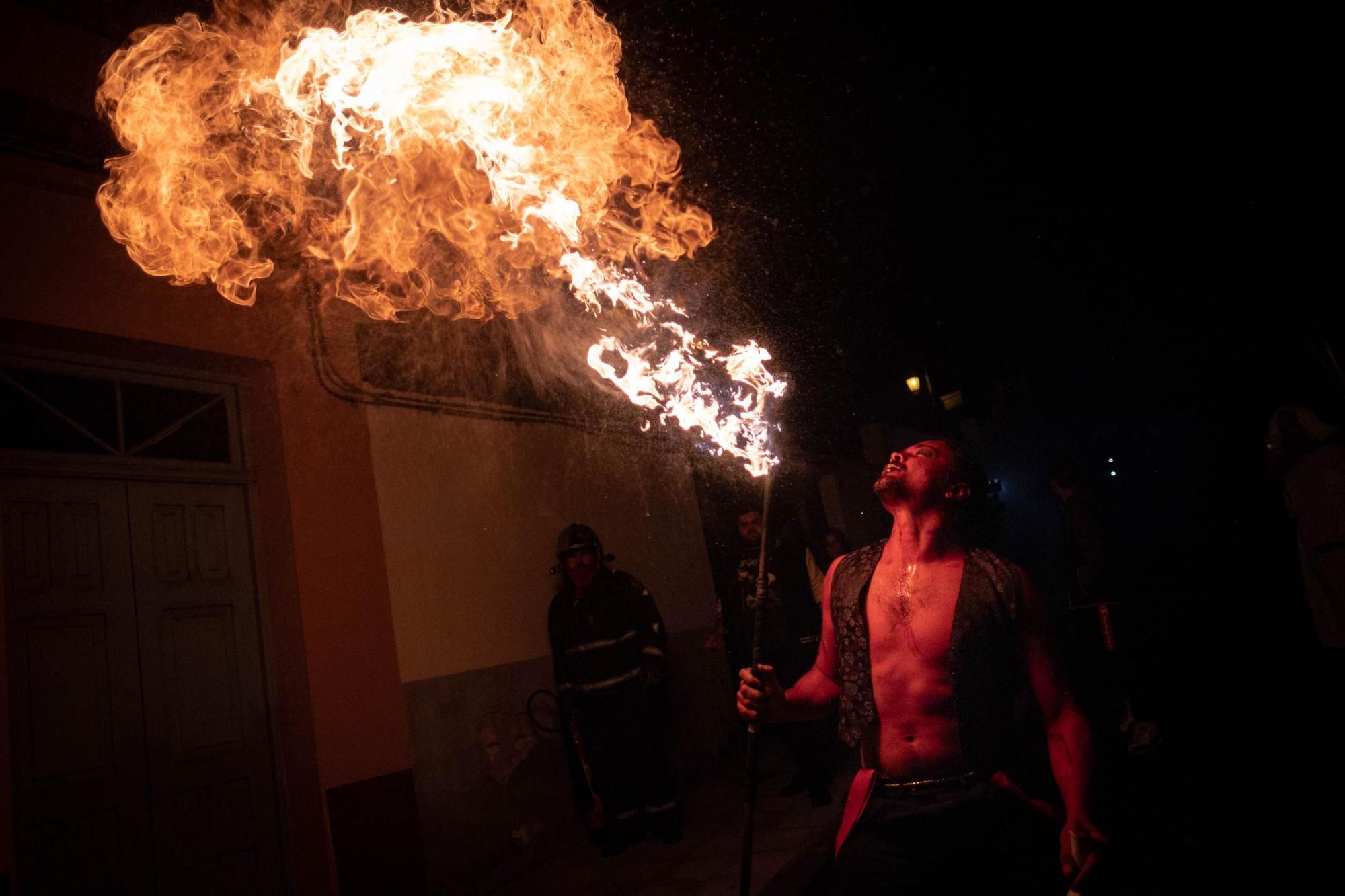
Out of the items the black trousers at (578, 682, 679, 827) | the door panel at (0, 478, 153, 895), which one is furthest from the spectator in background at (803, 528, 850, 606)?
the door panel at (0, 478, 153, 895)

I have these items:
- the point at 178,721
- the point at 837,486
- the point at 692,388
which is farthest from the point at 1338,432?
the point at 837,486

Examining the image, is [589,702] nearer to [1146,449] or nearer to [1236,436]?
[1236,436]

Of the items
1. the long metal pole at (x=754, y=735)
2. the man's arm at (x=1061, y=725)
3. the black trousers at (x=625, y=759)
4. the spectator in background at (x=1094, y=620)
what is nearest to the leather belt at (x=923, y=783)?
the man's arm at (x=1061, y=725)

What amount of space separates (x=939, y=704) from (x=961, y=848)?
0.48m

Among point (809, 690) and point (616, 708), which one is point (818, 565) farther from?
point (809, 690)

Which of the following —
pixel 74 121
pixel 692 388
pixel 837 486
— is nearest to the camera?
pixel 692 388

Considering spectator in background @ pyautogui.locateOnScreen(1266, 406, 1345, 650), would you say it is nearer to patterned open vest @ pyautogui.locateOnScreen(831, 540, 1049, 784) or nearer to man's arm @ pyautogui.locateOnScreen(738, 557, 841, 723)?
patterned open vest @ pyautogui.locateOnScreen(831, 540, 1049, 784)

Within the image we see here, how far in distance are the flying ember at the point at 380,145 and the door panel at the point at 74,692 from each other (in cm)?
155

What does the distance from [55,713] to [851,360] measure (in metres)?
14.5

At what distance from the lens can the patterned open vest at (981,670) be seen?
2955 millimetres

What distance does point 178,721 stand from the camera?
192 inches

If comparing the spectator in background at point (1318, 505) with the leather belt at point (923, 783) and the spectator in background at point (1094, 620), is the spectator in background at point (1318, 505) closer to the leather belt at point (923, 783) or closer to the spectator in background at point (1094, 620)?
the spectator in background at point (1094, 620)


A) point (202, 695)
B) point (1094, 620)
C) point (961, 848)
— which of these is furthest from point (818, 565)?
point (202, 695)

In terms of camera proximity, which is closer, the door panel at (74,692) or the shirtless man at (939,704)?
the shirtless man at (939,704)
